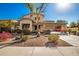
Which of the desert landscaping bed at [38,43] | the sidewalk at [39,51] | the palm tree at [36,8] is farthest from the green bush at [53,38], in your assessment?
the palm tree at [36,8]

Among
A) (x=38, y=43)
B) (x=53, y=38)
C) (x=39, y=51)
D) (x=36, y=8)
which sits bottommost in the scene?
(x=39, y=51)

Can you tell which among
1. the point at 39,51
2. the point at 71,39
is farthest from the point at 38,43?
the point at 71,39

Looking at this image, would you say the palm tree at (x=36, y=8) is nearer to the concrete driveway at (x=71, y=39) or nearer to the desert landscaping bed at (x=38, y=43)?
the desert landscaping bed at (x=38, y=43)

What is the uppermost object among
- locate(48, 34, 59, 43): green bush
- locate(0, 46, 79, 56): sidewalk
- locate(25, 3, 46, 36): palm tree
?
locate(25, 3, 46, 36): palm tree

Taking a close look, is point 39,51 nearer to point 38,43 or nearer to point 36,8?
point 38,43

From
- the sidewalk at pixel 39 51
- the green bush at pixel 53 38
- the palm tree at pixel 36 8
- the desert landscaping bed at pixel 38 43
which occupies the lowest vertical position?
the sidewalk at pixel 39 51

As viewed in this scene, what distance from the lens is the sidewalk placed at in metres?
4.68

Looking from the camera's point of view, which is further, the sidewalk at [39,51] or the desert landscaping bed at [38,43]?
the desert landscaping bed at [38,43]

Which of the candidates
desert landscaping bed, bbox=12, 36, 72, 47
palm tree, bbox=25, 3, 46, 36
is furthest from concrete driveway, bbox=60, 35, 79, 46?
palm tree, bbox=25, 3, 46, 36

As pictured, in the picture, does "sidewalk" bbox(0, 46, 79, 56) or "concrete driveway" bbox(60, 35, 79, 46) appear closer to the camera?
"sidewalk" bbox(0, 46, 79, 56)

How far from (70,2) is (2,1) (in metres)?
1.49

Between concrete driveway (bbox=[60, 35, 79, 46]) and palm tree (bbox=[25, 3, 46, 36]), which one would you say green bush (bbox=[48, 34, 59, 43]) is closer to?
concrete driveway (bbox=[60, 35, 79, 46])

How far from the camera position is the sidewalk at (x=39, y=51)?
4680mm

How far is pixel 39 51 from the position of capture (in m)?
4.72
